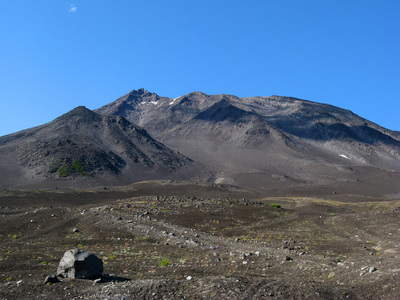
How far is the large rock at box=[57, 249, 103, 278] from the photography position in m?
11.4

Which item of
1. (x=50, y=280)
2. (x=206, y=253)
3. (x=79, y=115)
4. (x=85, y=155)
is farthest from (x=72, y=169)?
(x=50, y=280)

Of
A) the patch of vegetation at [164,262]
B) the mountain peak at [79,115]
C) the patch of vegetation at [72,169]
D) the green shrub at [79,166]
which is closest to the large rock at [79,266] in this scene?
the patch of vegetation at [164,262]

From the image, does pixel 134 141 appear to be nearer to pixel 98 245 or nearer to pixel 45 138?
pixel 45 138

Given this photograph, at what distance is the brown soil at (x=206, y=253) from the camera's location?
397 inches

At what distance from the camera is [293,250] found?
1933 centimetres

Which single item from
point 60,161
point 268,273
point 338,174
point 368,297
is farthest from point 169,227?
point 338,174

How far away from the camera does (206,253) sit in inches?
706

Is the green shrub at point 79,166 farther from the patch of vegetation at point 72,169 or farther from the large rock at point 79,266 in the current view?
the large rock at point 79,266

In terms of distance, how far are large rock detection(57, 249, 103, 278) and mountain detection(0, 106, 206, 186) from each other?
107448 mm

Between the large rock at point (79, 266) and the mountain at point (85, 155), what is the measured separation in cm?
10745

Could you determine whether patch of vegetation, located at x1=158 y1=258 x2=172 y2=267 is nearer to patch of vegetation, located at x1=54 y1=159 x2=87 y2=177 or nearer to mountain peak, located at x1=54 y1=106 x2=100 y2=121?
patch of vegetation, located at x1=54 y1=159 x2=87 y2=177

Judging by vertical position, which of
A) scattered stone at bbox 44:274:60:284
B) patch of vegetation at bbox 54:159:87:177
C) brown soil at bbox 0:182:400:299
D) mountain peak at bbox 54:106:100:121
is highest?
mountain peak at bbox 54:106:100:121

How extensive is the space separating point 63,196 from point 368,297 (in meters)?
73.0

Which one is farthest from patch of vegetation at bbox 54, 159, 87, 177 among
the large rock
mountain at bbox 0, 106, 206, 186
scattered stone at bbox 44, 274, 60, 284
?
scattered stone at bbox 44, 274, 60, 284
